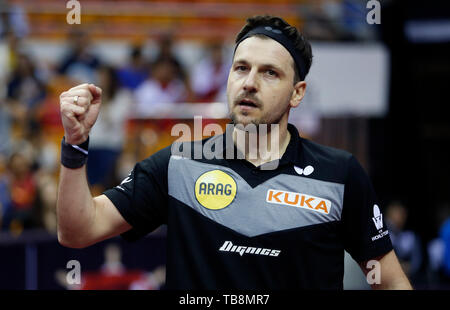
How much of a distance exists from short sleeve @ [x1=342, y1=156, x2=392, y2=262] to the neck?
369mm

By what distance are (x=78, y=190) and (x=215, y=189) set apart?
640 millimetres

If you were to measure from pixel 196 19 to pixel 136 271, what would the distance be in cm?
481

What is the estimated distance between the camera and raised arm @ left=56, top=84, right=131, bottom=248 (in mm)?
2811

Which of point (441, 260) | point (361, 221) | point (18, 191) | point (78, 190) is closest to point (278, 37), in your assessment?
point (361, 221)

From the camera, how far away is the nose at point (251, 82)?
125 inches

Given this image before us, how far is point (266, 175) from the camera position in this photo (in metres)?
3.26

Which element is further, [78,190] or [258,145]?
[258,145]

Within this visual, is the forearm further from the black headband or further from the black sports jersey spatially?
the black headband

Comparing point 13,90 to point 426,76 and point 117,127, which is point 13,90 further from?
point 426,76

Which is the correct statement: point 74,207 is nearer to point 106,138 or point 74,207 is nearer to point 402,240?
point 106,138

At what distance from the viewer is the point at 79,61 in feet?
31.9

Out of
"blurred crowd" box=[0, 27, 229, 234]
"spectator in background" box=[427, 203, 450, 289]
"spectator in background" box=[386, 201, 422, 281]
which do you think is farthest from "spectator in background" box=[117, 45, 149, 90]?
"spectator in background" box=[427, 203, 450, 289]

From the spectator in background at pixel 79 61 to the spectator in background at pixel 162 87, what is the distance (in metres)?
0.69

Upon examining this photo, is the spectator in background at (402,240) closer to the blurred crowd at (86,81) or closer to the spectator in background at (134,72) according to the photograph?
the blurred crowd at (86,81)
